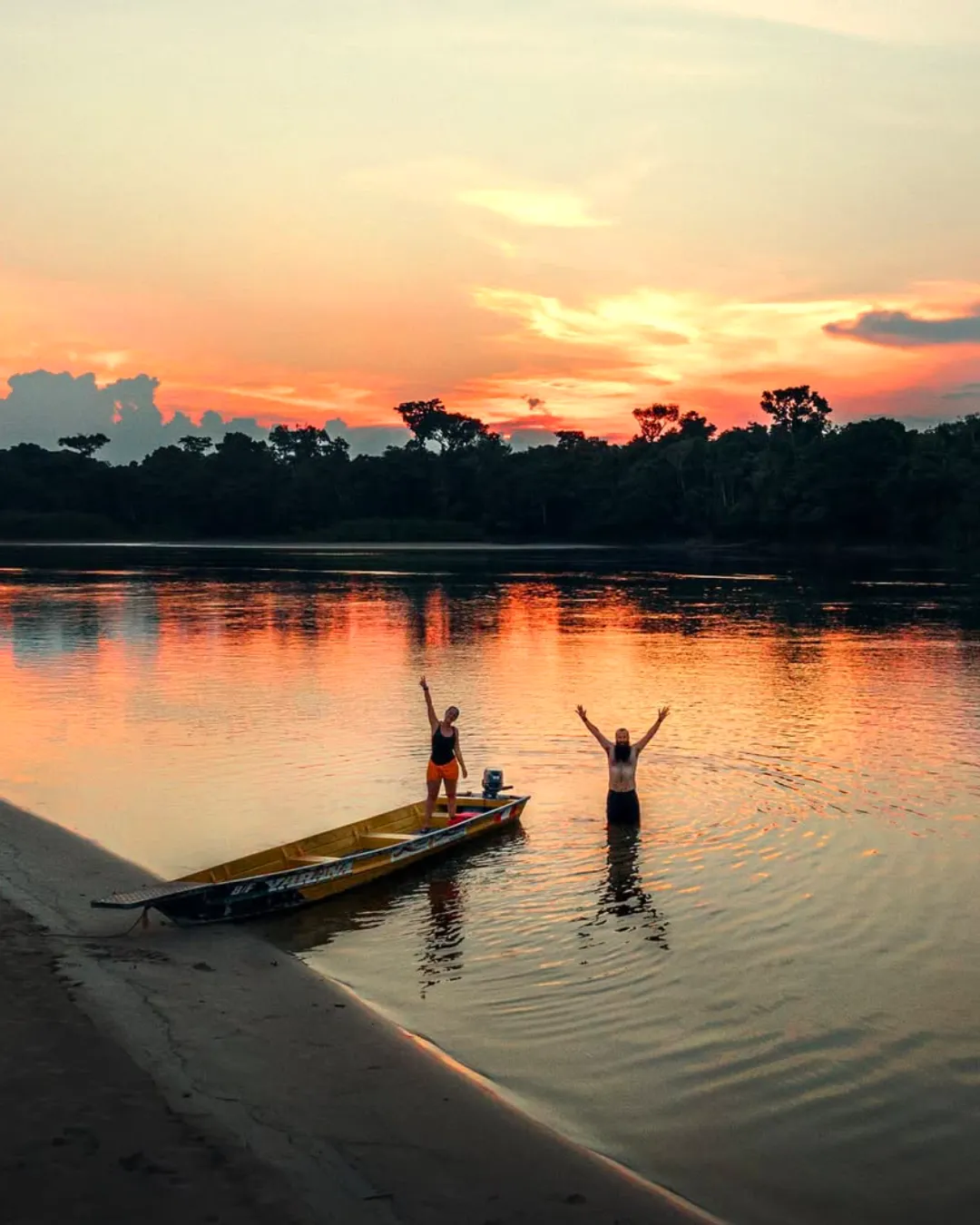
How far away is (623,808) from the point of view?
21844mm

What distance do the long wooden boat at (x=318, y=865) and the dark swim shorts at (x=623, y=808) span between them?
1.60 meters

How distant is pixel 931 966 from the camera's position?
15391 millimetres

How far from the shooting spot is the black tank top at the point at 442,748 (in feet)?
70.3

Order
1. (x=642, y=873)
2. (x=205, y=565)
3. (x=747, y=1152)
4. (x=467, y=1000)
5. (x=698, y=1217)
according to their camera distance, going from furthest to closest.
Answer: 1. (x=205, y=565)
2. (x=642, y=873)
3. (x=467, y=1000)
4. (x=747, y=1152)
5. (x=698, y=1217)

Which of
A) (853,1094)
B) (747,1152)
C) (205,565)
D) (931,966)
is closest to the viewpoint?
(747,1152)

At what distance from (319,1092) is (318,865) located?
6016 mm

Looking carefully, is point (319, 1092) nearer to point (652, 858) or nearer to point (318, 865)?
point (318, 865)

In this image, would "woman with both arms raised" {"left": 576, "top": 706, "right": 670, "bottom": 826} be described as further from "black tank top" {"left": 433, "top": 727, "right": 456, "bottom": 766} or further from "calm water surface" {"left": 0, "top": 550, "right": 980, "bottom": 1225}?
"black tank top" {"left": 433, "top": 727, "right": 456, "bottom": 766}

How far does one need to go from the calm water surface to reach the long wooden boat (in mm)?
458

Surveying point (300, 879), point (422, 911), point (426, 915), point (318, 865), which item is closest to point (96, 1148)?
point (300, 879)

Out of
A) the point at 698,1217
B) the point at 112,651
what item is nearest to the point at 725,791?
the point at 698,1217

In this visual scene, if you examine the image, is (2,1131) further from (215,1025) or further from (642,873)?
(642,873)

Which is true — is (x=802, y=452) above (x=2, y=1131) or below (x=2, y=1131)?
above

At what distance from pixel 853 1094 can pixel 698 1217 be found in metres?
3.00
